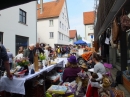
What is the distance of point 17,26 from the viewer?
43.6 ft

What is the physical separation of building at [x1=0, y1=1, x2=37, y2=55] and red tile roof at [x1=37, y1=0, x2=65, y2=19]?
1399 cm

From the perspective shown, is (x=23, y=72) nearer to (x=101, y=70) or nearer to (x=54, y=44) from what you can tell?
(x=101, y=70)

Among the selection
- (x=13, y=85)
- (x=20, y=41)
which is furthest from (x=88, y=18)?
(x=13, y=85)

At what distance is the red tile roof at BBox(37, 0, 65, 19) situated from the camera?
99.7ft

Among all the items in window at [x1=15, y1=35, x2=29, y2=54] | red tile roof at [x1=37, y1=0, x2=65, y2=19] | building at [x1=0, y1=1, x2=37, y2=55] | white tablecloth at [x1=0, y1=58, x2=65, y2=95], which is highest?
red tile roof at [x1=37, y1=0, x2=65, y2=19]

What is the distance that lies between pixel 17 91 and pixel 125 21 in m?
3.01

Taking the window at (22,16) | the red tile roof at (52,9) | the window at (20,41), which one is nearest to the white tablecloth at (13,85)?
the window at (20,41)

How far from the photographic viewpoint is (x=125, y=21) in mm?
3295

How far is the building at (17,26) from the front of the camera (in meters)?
11.6

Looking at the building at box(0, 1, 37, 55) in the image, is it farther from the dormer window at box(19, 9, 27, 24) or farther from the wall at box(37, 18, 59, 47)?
the wall at box(37, 18, 59, 47)

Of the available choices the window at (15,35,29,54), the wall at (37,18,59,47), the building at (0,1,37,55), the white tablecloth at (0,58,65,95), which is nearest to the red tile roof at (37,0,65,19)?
the wall at (37,18,59,47)

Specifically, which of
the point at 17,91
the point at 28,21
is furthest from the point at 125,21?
the point at 28,21

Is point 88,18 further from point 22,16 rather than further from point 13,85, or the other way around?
point 13,85

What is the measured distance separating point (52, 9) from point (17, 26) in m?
20.4
